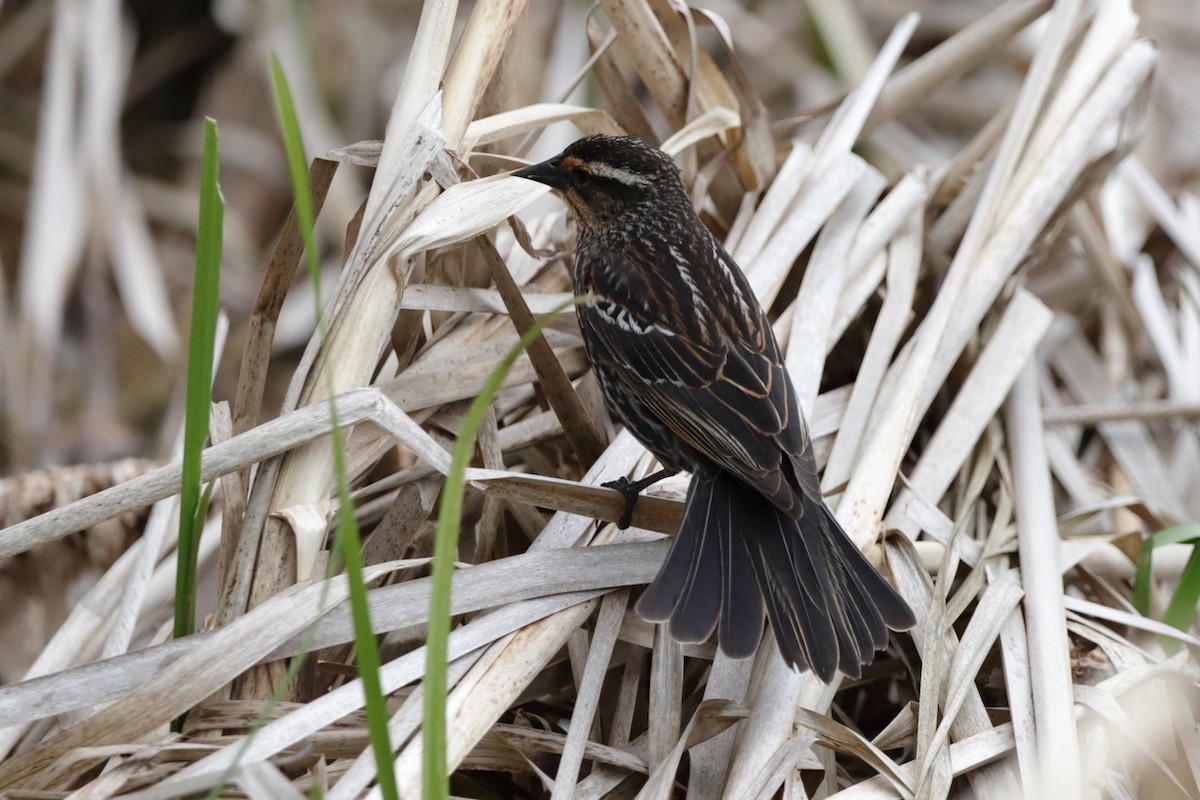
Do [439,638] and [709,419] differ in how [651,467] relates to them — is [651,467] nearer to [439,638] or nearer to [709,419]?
[709,419]

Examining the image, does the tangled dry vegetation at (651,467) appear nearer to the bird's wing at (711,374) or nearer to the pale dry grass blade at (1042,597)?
the pale dry grass blade at (1042,597)

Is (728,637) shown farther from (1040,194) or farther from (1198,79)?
(1198,79)

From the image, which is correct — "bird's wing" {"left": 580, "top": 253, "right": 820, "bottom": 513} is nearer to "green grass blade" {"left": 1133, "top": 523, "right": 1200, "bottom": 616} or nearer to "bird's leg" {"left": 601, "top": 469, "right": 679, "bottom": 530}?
"bird's leg" {"left": 601, "top": 469, "right": 679, "bottom": 530}

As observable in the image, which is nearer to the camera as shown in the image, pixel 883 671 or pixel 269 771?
pixel 269 771

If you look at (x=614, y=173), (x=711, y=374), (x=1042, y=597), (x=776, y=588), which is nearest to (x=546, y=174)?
(x=614, y=173)

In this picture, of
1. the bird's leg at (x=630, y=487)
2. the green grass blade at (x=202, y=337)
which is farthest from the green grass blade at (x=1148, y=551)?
the green grass blade at (x=202, y=337)

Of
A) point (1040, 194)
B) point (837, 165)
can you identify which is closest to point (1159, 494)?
point (1040, 194)

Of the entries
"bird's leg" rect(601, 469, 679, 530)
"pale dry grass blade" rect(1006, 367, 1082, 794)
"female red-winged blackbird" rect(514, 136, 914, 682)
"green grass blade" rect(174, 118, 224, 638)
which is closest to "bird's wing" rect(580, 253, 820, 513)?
"female red-winged blackbird" rect(514, 136, 914, 682)
